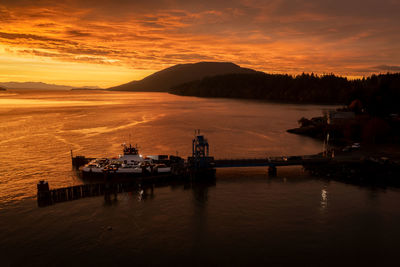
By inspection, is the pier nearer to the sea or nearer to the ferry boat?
the ferry boat

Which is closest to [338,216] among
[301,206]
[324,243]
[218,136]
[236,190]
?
[301,206]

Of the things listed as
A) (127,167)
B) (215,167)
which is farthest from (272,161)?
(127,167)

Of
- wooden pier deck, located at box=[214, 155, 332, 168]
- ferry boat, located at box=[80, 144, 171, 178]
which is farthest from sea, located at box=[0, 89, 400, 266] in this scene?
ferry boat, located at box=[80, 144, 171, 178]

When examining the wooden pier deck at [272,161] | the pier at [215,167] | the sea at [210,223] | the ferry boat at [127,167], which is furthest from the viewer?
the wooden pier deck at [272,161]

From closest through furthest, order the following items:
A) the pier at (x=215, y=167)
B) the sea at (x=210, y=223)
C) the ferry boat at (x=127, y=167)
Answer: the sea at (x=210, y=223) → the pier at (x=215, y=167) → the ferry boat at (x=127, y=167)

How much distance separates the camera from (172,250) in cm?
3169

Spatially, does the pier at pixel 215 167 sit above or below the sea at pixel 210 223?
above

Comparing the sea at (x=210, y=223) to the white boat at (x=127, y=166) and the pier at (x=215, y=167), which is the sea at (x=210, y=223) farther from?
the white boat at (x=127, y=166)

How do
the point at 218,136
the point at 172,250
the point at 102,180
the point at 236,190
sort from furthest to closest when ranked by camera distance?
the point at 218,136 < the point at 102,180 < the point at 236,190 < the point at 172,250

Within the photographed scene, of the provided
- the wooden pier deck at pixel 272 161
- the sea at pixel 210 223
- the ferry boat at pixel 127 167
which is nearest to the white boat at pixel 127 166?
the ferry boat at pixel 127 167

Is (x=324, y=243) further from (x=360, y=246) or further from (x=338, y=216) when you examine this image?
(x=338, y=216)

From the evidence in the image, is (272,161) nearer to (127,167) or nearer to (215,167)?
(215,167)

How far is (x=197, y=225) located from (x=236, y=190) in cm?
1397

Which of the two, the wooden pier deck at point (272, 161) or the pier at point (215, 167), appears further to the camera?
the wooden pier deck at point (272, 161)
